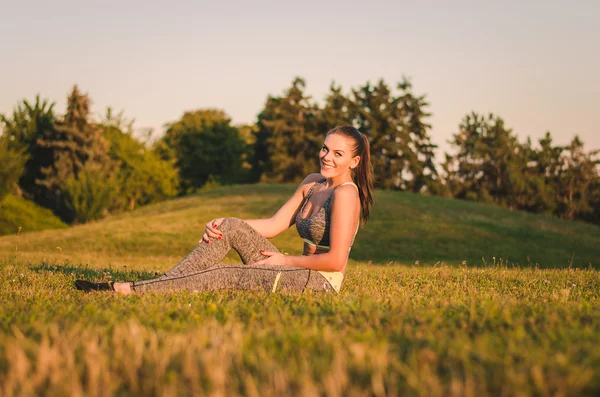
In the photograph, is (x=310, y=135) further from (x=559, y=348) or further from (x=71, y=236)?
(x=559, y=348)

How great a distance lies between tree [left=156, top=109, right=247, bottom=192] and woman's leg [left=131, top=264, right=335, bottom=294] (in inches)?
2953

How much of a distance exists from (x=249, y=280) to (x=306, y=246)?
953 mm

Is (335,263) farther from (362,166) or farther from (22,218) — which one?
(22,218)

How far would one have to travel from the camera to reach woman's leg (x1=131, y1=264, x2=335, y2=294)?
674cm

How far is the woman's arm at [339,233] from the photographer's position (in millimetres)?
6648

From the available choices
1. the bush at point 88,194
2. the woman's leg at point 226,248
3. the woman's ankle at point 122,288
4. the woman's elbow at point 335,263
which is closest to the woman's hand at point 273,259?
the woman's leg at point 226,248

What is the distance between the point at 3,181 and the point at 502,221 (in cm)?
3994

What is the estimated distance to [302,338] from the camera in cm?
358

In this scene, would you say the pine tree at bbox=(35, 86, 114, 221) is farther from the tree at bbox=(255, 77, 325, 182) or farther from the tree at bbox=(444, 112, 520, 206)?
the tree at bbox=(444, 112, 520, 206)

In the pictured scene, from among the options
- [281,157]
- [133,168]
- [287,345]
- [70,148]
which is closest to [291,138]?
[281,157]

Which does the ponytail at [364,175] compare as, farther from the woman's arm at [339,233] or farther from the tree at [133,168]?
the tree at [133,168]

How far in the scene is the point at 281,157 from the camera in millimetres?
77250

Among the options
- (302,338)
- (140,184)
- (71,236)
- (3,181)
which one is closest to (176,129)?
(140,184)

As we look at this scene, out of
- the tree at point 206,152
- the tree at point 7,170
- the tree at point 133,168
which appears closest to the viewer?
the tree at point 7,170
